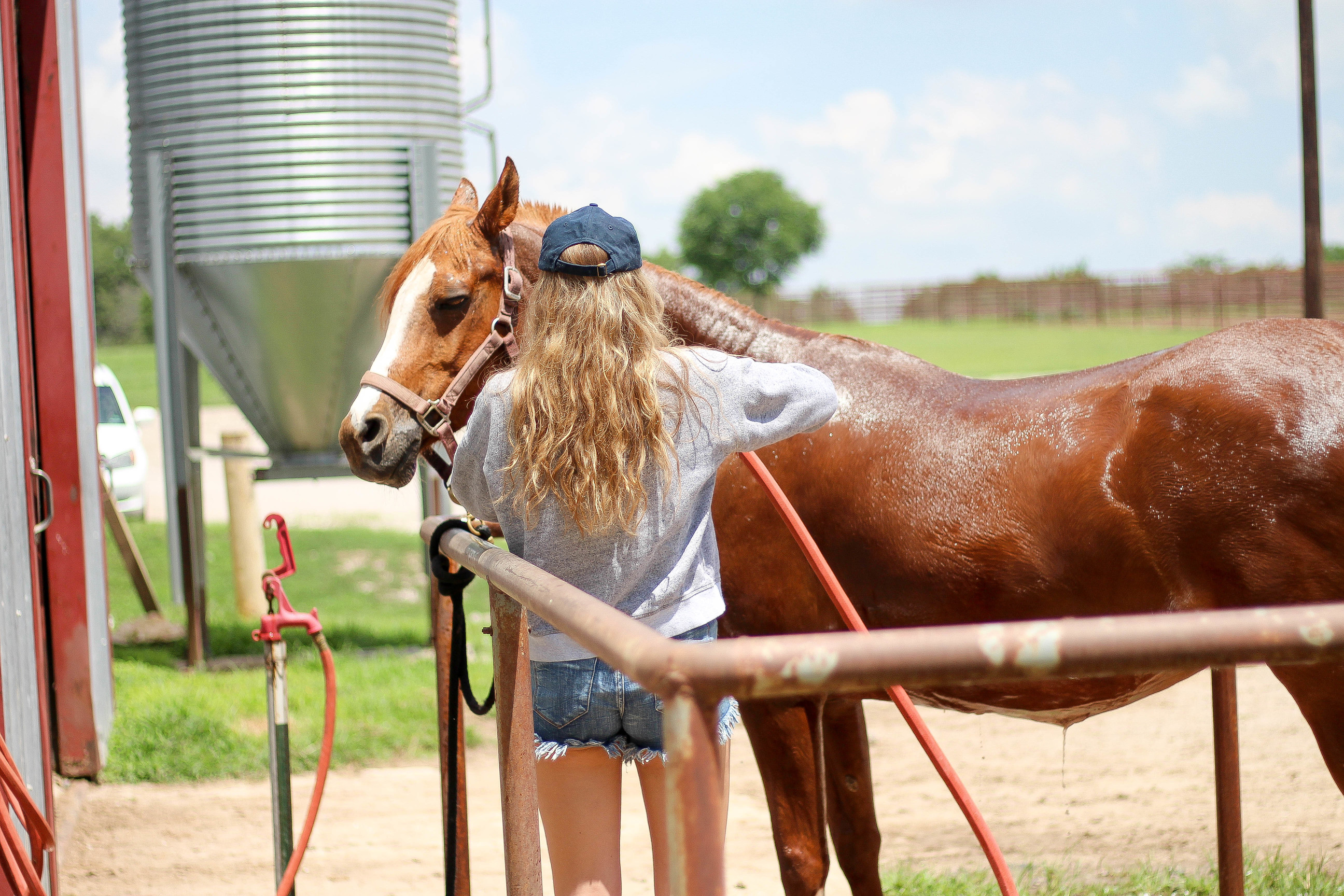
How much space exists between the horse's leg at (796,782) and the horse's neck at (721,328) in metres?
1.04

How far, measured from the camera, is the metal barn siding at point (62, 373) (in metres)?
4.70

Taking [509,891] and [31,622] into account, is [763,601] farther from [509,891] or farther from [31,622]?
[31,622]

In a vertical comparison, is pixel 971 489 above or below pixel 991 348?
below

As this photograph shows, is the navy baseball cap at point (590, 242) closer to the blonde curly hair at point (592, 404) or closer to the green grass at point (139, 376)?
the blonde curly hair at point (592, 404)

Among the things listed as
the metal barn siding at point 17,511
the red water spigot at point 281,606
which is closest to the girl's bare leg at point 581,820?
the red water spigot at point 281,606

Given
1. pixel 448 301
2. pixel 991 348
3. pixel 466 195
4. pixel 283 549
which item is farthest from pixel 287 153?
pixel 991 348

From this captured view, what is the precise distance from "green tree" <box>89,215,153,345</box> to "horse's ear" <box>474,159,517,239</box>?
53.4 m

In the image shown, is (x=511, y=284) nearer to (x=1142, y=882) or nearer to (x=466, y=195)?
(x=466, y=195)

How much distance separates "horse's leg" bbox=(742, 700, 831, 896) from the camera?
2.92m

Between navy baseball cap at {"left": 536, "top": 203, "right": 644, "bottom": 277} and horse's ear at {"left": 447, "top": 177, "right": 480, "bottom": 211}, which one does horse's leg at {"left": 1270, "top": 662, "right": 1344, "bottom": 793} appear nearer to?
navy baseball cap at {"left": 536, "top": 203, "right": 644, "bottom": 277}

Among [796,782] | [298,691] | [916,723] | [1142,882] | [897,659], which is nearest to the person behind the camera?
[897,659]

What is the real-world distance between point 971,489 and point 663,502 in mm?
1214

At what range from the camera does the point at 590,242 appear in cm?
194

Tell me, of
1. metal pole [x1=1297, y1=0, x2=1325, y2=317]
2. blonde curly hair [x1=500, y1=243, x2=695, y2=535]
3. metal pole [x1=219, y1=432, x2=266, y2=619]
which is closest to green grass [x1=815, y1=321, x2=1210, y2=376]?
metal pole [x1=219, y1=432, x2=266, y2=619]
